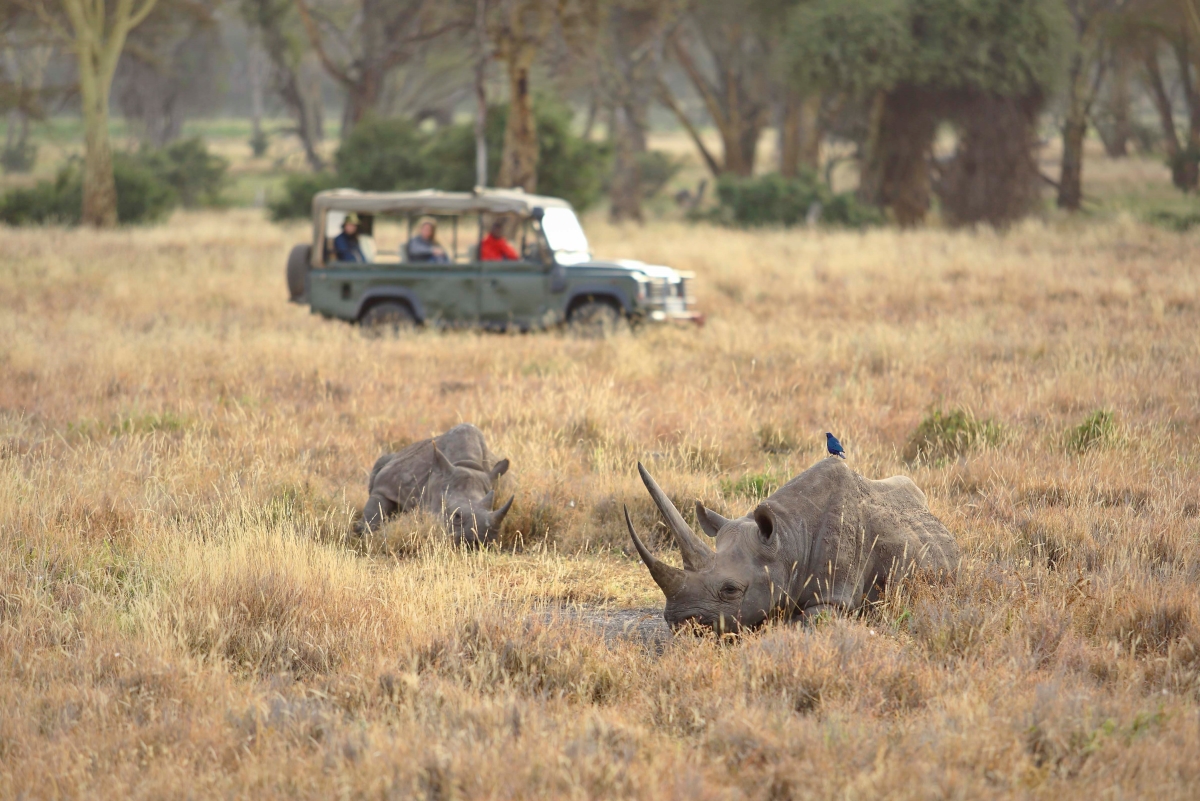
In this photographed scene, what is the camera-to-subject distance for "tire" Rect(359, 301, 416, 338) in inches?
581

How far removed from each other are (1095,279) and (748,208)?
14659 mm

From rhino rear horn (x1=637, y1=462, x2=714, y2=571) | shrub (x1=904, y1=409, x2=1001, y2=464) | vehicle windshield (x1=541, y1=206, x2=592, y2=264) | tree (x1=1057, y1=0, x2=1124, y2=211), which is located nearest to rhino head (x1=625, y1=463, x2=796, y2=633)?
rhino rear horn (x1=637, y1=462, x2=714, y2=571)

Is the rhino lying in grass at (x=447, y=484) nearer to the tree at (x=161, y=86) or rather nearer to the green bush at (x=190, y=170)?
the green bush at (x=190, y=170)

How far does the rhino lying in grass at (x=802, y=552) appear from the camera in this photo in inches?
208

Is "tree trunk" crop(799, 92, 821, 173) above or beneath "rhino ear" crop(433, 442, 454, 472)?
above

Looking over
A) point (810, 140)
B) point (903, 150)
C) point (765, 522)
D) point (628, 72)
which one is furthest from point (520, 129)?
point (765, 522)

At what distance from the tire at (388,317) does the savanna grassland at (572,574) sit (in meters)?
0.44

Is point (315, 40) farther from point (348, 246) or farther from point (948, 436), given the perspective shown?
point (948, 436)

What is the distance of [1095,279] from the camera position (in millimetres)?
17828

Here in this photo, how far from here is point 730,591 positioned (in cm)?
532

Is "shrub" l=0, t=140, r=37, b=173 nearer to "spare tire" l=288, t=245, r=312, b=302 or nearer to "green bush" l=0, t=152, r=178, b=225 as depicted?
"green bush" l=0, t=152, r=178, b=225

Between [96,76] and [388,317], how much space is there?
60.6ft

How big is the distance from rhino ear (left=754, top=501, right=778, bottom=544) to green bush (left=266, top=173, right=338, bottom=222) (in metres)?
30.4

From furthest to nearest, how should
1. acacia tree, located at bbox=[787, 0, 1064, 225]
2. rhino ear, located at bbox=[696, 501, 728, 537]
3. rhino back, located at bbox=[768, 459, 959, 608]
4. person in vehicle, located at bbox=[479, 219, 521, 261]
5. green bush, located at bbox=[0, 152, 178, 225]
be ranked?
green bush, located at bbox=[0, 152, 178, 225] < acacia tree, located at bbox=[787, 0, 1064, 225] < person in vehicle, located at bbox=[479, 219, 521, 261] < rhino ear, located at bbox=[696, 501, 728, 537] < rhino back, located at bbox=[768, 459, 959, 608]
